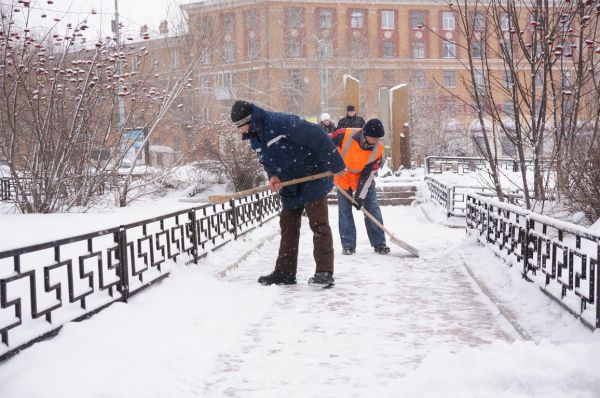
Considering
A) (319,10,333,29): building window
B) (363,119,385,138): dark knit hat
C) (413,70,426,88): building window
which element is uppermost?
(319,10,333,29): building window

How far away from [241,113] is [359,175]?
273 centimetres

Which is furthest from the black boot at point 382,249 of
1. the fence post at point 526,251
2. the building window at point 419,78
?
the building window at point 419,78

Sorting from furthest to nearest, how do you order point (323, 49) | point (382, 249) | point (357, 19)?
point (357, 19), point (323, 49), point (382, 249)

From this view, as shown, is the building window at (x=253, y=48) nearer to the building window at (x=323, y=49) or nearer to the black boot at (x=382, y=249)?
the building window at (x=323, y=49)

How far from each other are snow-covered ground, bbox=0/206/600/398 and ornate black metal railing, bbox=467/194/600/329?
0.14 m

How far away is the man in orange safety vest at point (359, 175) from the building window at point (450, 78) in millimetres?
48570

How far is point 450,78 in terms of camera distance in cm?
5516

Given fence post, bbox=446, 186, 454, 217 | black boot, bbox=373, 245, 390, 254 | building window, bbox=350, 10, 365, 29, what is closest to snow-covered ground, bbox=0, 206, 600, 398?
black boot, bbox=373, 245, 390, 254

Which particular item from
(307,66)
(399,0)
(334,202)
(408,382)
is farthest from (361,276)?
(399,0)

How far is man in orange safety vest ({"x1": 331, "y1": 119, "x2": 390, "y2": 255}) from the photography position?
7.89 metres

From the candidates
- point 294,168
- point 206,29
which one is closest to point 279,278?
point 294,168

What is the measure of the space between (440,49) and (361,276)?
50.2m

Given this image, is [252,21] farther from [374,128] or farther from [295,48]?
[374,128]

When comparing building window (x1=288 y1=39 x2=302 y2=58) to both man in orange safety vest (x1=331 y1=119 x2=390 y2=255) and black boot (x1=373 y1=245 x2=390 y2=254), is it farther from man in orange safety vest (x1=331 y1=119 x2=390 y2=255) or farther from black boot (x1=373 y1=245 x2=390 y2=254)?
black boot (x1=373 y1=245 x2=390 y2=254)
